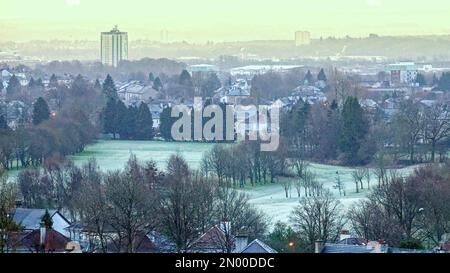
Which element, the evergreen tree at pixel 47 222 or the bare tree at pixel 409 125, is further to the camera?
the bare tree at pixel 409 125

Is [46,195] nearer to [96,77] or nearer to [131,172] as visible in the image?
[131,172]

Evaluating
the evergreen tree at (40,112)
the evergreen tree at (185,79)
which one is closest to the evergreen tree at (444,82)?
the evergreen tree at (185,79)

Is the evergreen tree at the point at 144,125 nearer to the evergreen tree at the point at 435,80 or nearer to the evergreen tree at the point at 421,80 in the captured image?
the evergreen tree at the point at 421,80

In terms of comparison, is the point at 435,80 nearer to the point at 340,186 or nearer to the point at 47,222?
the point at 340,186

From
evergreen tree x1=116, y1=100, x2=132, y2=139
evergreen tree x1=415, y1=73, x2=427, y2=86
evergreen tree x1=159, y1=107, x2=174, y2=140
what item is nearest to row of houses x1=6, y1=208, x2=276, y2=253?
evergreen tree x1=159, y1=107, x2=174, y2=140

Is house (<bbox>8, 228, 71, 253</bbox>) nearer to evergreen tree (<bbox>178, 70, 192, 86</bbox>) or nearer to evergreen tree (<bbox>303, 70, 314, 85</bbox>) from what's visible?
evergreen tree (<bbox>178, 70, 192, 86</bbox>)

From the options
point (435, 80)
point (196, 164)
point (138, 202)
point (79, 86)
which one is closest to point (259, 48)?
point (196, 164)
